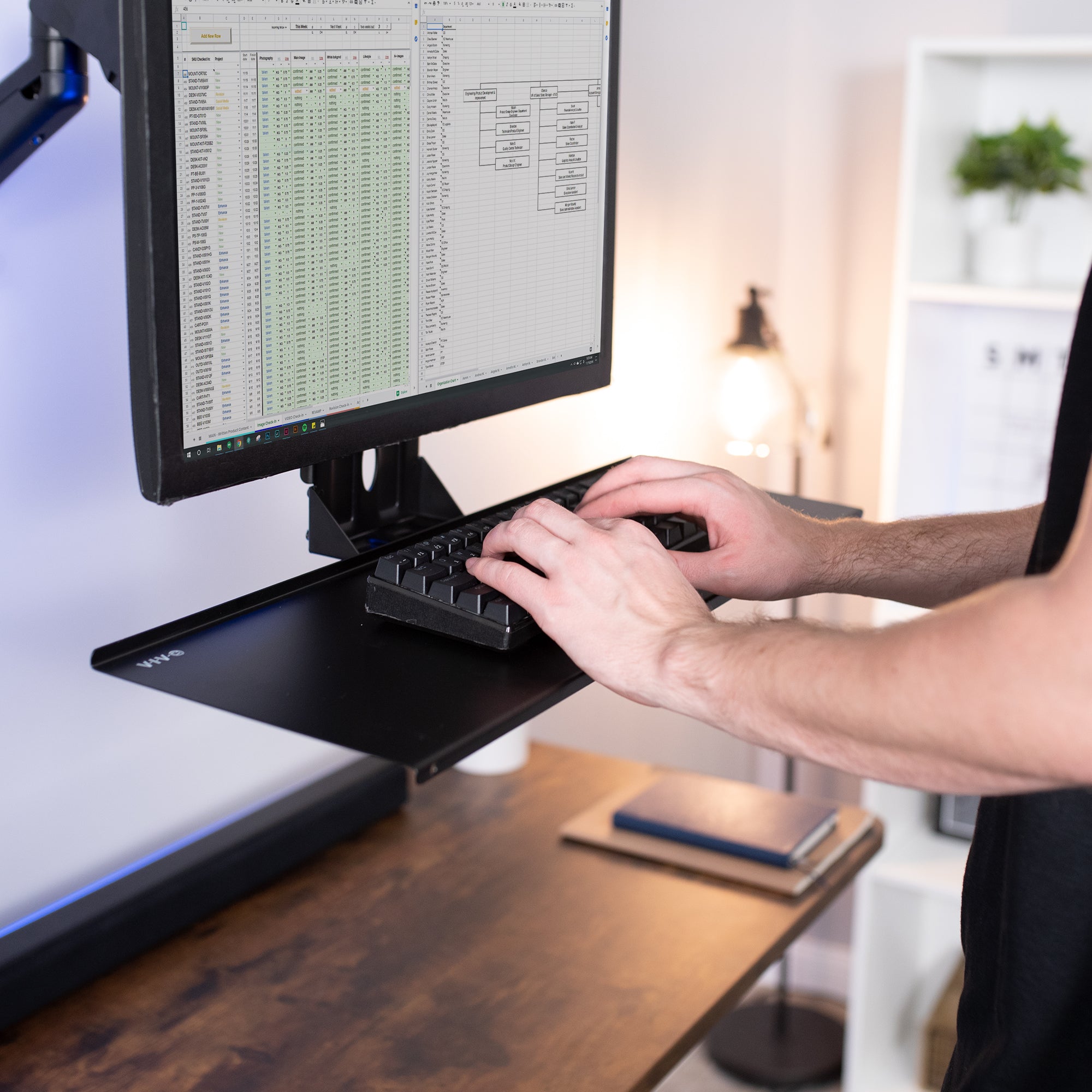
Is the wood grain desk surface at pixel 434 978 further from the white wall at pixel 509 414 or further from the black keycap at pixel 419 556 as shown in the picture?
the black keycap at pixel 419 556

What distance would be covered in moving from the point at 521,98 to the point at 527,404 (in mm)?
238

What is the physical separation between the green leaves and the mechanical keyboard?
1468 mm

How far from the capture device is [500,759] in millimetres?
1554

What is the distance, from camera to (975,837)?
2.97 ft

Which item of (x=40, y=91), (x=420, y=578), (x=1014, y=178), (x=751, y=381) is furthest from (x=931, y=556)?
(x=1014, y=178)

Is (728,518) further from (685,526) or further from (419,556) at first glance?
(419,556)

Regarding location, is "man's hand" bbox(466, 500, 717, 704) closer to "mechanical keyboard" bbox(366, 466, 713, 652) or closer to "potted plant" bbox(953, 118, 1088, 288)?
"mechanical keyboard" bbox(366, 466, 713, 652)

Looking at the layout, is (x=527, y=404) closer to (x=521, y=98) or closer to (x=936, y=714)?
(x=521, y=98)

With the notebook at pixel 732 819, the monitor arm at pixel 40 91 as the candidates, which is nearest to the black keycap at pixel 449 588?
the monitor arm at pixel 40 91

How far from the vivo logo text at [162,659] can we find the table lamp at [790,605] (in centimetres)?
143

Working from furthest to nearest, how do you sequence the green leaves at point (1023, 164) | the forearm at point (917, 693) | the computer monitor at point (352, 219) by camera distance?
1. the green leaves at point (1023, 164)
2. the computer monitor at point (352, 219)
3. the forearm at point (917, 693)

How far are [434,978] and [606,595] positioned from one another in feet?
1.60

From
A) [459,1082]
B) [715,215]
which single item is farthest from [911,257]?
[459,1082]

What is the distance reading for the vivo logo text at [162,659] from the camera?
31.9 inches
